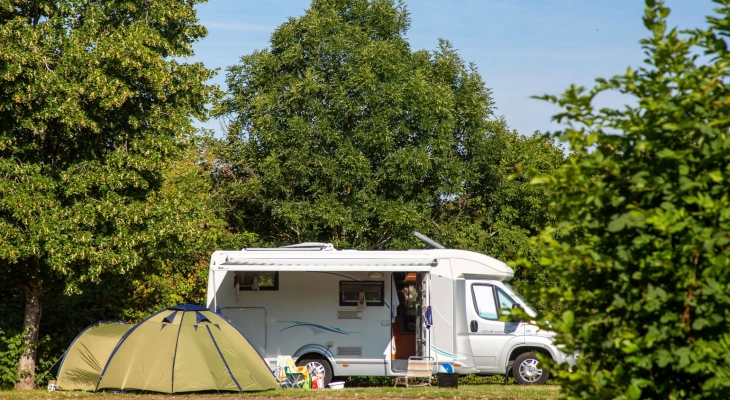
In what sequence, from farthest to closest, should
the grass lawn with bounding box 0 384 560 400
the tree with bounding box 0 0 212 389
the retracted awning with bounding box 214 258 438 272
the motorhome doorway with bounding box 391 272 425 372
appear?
the motorhome doorway with bounding box 391 272 425 372 → the retracted awning with bounding box 214 258 438 272 → the tree with bounding box 0 0 212 389 → the grass lawn with bounding box 0 384 560 400

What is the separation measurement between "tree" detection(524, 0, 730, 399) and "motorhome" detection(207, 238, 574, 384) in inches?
434

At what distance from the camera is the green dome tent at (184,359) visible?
12.6m

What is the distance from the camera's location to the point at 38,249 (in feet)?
43.3

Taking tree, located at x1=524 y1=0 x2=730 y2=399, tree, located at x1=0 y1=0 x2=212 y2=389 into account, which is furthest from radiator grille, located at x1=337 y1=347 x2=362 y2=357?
tree, located at x1=524 y1=0 x2=730 y2=399

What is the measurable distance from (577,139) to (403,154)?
55.5ft

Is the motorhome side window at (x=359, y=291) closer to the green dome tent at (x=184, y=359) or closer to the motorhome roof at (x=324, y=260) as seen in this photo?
the motorhome roof at (x=324, y=260)

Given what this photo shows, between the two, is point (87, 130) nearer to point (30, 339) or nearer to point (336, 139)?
point (30, 339)

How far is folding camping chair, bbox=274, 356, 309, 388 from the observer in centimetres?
1435

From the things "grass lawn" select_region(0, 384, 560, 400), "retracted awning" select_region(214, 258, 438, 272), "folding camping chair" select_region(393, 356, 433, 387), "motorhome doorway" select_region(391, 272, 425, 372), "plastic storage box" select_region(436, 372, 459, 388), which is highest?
"retracted awning" select_region(214, 258, 438, 272)

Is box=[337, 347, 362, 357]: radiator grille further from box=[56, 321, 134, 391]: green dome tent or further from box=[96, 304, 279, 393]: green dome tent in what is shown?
box=[56, 321, 134, 391]: green dome tent

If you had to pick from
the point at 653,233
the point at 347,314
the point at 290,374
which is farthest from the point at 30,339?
the point at 653,233

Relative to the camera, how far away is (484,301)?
15.3 metres

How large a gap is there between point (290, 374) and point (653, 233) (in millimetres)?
11673

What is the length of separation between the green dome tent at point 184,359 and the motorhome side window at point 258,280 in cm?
186
